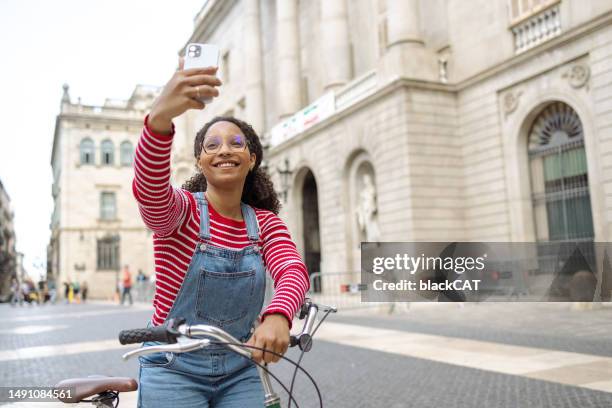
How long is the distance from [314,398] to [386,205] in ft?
44.2

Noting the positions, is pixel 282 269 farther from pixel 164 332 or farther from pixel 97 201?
pixel 97 201

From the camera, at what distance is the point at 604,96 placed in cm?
1450

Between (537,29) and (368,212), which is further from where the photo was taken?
(368,212)

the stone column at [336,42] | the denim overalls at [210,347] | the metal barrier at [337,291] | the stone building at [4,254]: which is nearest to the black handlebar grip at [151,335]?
the denim overalls at [210,347]

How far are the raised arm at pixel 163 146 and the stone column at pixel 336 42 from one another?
22450 millimetres

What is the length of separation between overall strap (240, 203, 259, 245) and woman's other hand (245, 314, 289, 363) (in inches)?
19.0

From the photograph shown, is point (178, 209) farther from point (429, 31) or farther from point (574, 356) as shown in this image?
point (429, 31)

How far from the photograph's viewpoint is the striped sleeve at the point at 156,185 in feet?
6.33

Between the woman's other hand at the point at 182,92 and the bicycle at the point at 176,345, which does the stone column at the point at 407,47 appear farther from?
the woman's other hand at the point at 182,92

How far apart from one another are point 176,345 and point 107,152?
59556 mm

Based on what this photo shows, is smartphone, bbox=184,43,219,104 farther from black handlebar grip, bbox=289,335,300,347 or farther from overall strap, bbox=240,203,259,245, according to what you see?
black handlebar grip, bbox=289,335,300,347

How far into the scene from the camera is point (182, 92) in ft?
6.05

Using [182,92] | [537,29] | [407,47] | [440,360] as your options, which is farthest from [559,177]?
[182,92]

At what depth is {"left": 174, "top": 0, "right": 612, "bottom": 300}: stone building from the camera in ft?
50.4
